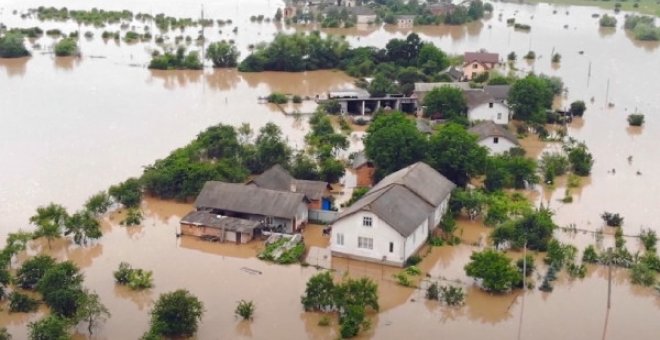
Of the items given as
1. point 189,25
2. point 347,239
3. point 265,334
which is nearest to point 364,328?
point 265,334

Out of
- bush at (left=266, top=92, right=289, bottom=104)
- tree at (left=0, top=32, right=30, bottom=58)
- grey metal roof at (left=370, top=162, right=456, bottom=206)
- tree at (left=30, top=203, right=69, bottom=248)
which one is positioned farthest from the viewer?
tree at (left=0, top=32, right=30, bottom=58)

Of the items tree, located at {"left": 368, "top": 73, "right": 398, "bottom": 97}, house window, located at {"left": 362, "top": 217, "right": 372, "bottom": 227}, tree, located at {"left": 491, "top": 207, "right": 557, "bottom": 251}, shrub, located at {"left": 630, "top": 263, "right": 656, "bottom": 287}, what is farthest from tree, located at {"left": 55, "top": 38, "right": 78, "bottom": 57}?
shrub, located at {"left": 630, "top": 263, "right": 656, "bottom": 287}

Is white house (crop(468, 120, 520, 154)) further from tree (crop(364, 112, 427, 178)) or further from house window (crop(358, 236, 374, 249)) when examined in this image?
house window (crop(358, 236, 374, 249))

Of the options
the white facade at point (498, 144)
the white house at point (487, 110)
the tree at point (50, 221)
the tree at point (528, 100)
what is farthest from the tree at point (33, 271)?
the tree at point (528, 100)

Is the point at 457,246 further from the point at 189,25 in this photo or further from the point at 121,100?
the point at 189,25

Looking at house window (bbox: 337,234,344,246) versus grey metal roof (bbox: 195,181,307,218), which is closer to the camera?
house window (bbox: 337,234,344,246)

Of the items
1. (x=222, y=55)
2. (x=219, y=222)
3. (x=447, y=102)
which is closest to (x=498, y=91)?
(x=447, y=102)

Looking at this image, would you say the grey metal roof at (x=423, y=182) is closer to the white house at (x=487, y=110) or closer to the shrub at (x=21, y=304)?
the shrub at (x=21, y=304)
